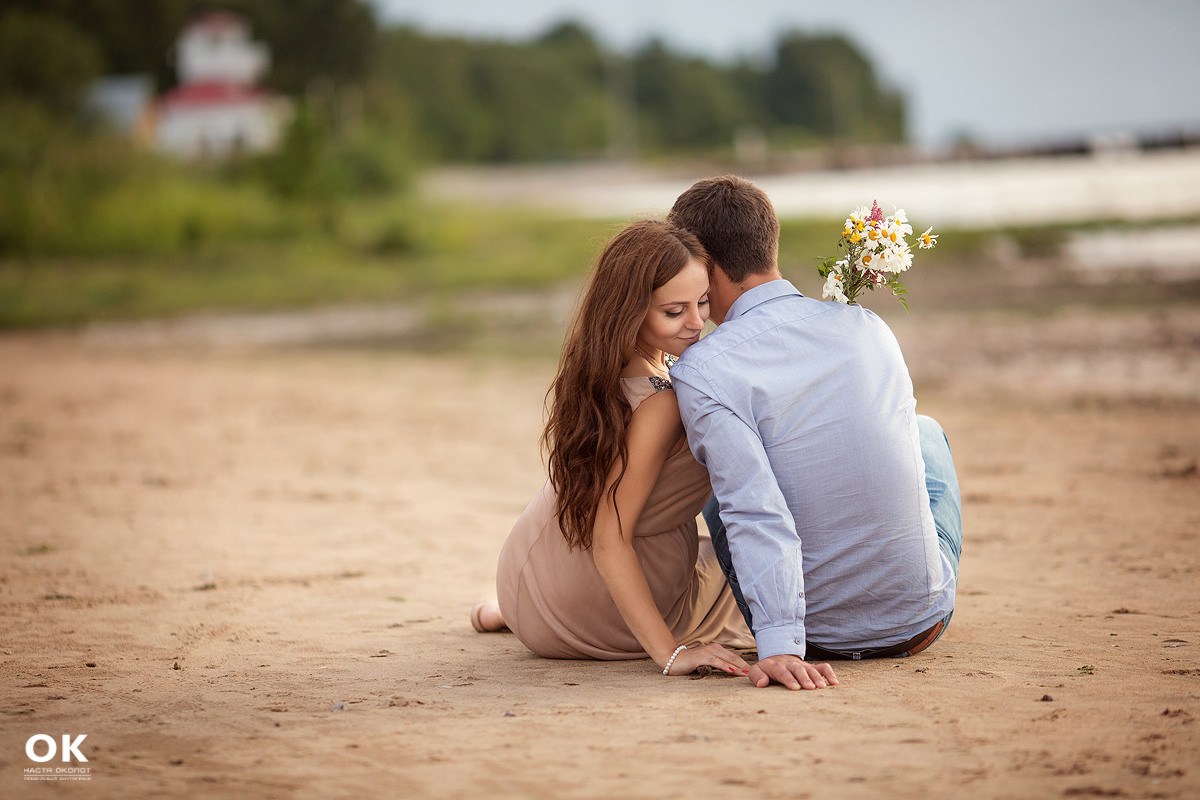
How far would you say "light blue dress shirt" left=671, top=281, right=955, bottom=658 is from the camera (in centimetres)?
340

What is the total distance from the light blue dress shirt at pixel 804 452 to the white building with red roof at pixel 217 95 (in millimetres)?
41542

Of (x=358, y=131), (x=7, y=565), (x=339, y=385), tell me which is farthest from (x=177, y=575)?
(x=358, y=131)

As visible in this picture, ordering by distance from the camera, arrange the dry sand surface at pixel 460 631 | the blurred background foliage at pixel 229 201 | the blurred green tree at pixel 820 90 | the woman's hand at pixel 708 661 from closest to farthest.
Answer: the dry sand surface at pixel 460 631
the woman's hand at pixel 708 661
the blurred background foliage at pixel 229 201
the blurred green tree at pixel 820 90

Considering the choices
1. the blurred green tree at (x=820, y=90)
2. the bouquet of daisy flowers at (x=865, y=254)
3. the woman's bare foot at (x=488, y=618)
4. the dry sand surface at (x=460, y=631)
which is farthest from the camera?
the blurred green tree at (x=820, y=90)

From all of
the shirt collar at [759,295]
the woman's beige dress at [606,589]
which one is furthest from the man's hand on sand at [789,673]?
the shirt collar at [759,295]

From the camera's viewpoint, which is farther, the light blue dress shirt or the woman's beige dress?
the woman's beige dress

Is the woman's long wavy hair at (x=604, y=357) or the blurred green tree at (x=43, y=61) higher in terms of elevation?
the blurred green tree at (x=43, y=61)

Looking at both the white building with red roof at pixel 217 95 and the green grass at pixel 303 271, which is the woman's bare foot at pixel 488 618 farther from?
the white building with red roof at pixel 217 95

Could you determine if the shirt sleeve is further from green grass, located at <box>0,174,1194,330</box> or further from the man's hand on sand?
green grass, located at <box>0,174,1194,330</box>

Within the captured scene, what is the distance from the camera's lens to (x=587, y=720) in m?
3.37

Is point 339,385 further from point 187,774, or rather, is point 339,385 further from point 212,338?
point 187,774

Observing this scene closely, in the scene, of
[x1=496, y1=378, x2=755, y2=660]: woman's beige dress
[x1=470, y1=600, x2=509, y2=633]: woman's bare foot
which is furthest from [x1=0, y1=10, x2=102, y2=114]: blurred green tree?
[x1=496, y1=378, x2=755, y2=660]: woman's beige dress

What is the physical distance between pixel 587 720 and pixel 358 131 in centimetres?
3019

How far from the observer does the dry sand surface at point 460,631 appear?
118 inches
